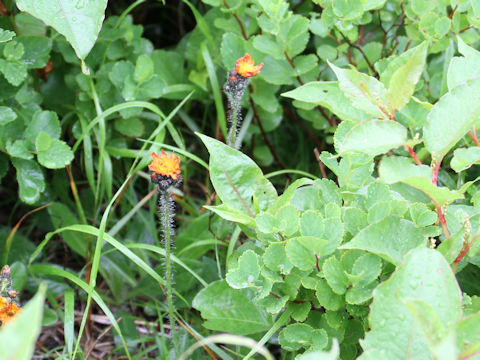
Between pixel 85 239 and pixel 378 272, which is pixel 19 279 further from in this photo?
pixel 378 272

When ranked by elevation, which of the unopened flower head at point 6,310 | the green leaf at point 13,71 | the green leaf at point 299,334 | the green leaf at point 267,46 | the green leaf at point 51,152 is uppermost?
the green leaf at point 13,71

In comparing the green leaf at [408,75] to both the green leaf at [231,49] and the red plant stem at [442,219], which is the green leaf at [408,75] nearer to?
the red plant stem at [442,219]

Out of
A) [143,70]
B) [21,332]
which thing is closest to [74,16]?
[143,70]

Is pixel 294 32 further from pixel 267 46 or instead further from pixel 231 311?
pixel 231 311

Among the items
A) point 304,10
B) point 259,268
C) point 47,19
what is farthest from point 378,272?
point 304,10

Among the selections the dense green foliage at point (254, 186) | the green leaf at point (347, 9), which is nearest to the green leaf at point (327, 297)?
the dense green foliage at point (254, 186)

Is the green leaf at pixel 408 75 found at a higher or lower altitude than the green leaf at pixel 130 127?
higher
